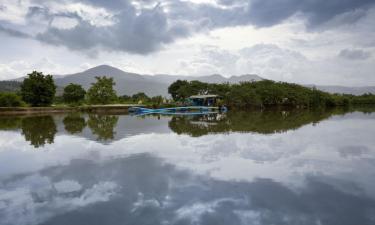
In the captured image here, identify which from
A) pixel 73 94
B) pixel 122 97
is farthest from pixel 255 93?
pixel 73 94

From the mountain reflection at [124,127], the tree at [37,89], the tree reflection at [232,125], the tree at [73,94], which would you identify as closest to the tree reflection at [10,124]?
the mountain reflection at [124,127]

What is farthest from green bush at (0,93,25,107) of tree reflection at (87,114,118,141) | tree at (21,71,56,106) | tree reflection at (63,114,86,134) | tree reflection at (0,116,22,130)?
tree reflection at (87,114,118,141)

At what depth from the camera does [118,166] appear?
6496mm

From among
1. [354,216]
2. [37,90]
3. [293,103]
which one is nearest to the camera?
[354,216]

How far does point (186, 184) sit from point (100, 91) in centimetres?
2928

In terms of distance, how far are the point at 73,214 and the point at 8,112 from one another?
24298 millimetres

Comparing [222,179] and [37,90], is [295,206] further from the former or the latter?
[37,90]

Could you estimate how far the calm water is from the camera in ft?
13.0

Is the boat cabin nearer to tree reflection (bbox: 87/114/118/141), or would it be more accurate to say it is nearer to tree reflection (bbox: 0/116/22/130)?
tree reflection (bbox: 87/114/118/141)

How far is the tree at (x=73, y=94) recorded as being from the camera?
36.4 meters

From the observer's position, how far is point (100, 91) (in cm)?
3284

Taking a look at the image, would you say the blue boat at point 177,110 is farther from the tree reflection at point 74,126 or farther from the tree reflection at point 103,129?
the tree reflection at point 103,129

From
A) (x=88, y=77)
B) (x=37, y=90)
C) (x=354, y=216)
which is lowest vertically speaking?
(x=354, y=216)

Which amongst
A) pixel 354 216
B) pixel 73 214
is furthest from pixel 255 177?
pixel 73 214
